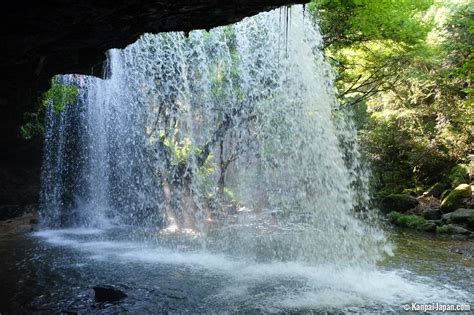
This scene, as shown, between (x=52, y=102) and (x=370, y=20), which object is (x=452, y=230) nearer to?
(x=370, y=20)

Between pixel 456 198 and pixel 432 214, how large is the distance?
5.12ft

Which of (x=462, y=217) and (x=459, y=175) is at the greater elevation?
(x=459, y=175)

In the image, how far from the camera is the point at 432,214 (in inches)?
660

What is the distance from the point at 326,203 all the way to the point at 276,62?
5720 millimetres

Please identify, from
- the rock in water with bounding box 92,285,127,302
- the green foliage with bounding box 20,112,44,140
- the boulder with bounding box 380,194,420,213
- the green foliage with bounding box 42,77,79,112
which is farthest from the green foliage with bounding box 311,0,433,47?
the rock in water with bounding box 92,285,127,302

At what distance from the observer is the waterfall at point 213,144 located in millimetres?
11430

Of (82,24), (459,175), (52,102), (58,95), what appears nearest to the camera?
(82,24)

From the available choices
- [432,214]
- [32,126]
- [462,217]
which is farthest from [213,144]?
[462,217]

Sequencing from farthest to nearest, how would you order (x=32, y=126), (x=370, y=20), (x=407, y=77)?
(x=407, y=77) < (x=32, y=126) < (x=370, y=20)

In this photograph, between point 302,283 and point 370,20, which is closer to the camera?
point 302,283

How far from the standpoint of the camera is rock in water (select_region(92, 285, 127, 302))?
263 inches

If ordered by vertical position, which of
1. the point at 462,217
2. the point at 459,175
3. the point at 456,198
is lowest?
the point at 462,217

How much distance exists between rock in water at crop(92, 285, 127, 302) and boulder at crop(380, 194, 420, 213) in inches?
639

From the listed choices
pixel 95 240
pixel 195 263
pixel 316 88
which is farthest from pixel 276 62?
pixel 95 240
